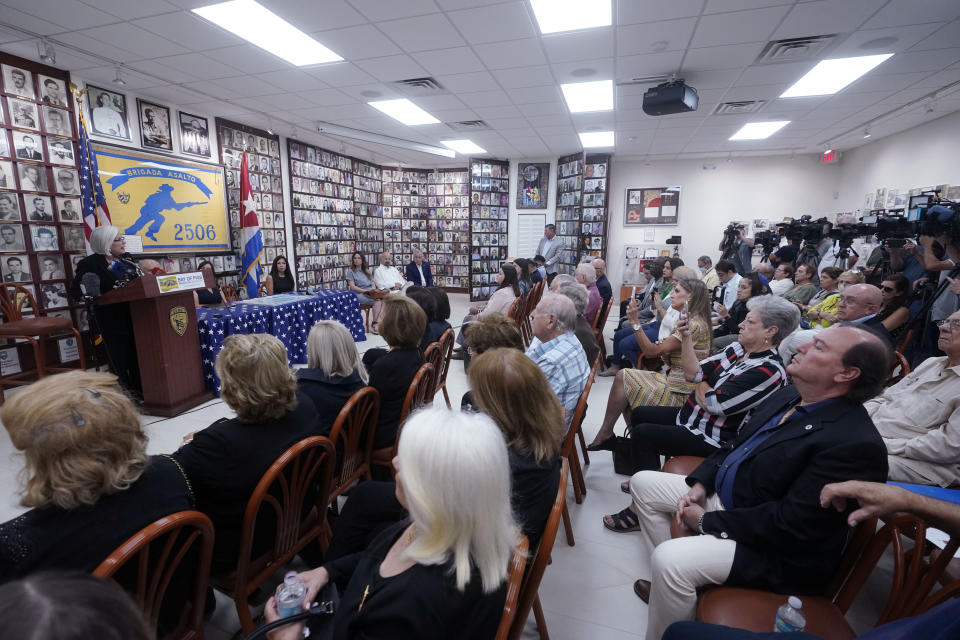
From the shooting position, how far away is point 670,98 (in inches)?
167

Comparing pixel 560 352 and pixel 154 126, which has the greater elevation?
pixel 154 126

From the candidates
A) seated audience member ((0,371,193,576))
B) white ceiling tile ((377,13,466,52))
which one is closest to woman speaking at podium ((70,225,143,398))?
white ceiling tile ((377,13,466,52))

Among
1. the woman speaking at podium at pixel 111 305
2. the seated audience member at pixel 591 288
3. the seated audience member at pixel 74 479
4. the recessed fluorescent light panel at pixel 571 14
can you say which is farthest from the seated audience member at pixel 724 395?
the woman speaking at podium at pixel 111 305

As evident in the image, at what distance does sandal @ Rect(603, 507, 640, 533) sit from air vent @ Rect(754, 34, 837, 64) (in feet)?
→ 13.3

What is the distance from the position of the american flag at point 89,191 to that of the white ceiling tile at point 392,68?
2.93 metres

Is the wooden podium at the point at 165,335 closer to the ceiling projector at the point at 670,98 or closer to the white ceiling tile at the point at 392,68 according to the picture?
the white ceiling tile at the point at 392,68

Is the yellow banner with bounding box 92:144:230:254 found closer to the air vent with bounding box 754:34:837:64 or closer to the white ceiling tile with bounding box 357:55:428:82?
the white ceiling tile with bounding box 357:55:428:82

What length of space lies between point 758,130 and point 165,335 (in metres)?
8.25

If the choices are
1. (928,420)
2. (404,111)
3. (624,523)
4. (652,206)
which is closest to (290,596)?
(624,523)

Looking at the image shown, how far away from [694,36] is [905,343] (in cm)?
282

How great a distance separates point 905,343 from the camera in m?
2.90

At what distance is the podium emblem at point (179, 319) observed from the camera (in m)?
3.48

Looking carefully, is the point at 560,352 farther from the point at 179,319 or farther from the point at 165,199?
the point at 165,199

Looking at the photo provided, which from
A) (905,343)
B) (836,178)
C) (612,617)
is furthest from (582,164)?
(612,617)
